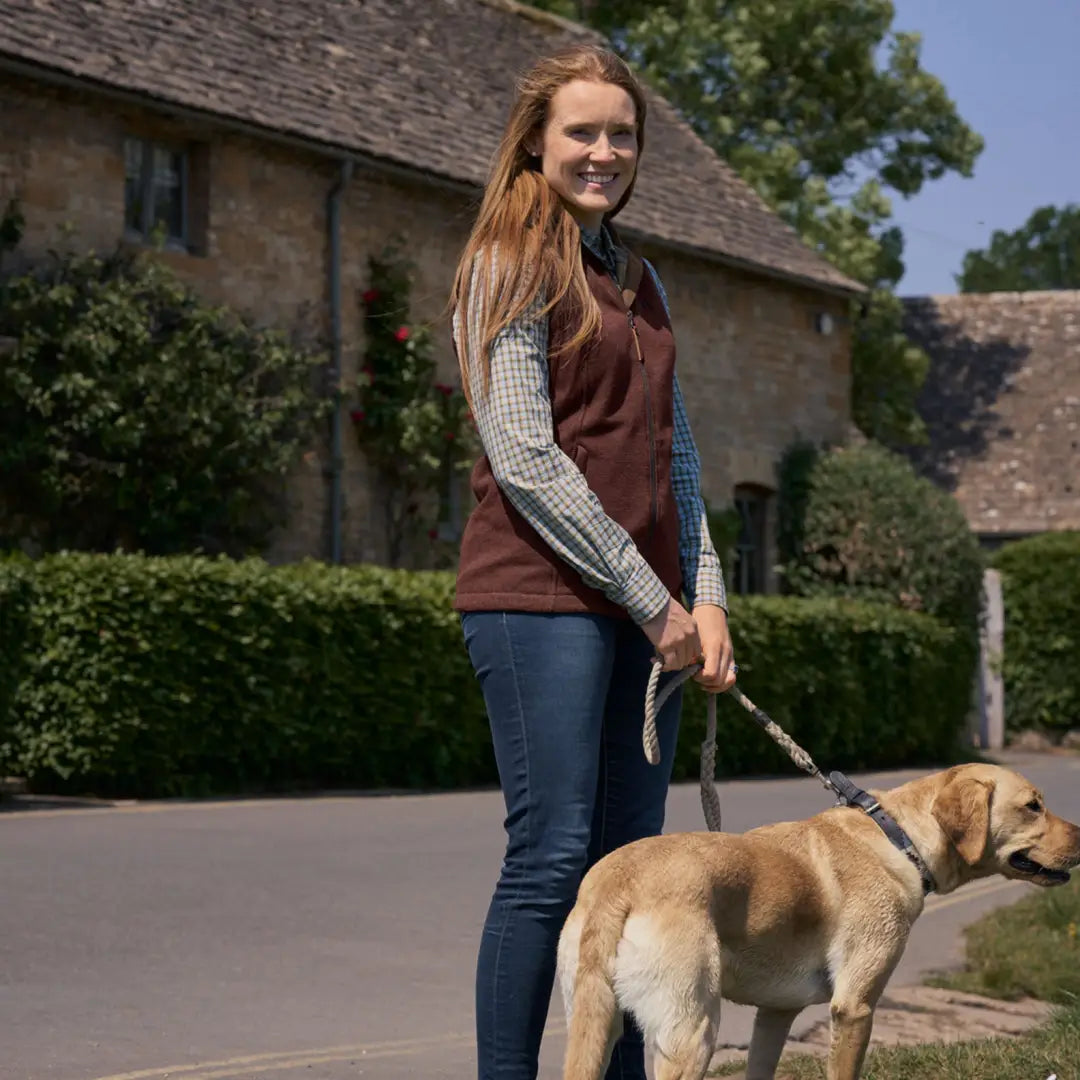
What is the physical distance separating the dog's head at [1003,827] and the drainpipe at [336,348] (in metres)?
15.1

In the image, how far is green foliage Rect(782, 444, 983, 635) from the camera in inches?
958

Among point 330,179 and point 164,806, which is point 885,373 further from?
point 164,806

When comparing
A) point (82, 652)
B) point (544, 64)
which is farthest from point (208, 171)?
point (544, 64)

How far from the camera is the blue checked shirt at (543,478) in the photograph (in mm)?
4234

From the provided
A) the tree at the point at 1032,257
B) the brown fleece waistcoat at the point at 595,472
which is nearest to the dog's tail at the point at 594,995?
the brown fleece waistcoat at the point at 595,472

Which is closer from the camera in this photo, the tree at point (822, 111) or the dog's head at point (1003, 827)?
the dog's head at point (1003, 827)

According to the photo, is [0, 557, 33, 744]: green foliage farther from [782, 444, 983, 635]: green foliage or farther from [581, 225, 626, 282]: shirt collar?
[782, 444, 983, 635]: green foliage

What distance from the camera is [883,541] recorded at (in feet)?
81.5

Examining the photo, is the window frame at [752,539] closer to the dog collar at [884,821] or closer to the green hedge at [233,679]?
the green hedge at [233,679]

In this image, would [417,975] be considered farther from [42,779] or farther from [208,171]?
[208,171]

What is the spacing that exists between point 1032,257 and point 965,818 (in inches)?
3520

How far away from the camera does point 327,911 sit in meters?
9.27

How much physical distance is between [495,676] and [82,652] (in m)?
10.2

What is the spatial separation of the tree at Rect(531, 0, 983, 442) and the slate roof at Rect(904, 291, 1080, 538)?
7.83 ft
